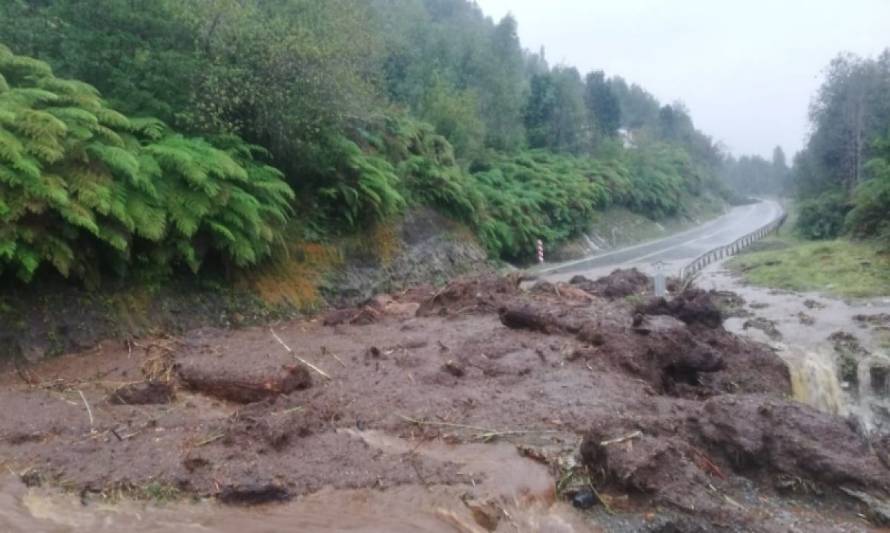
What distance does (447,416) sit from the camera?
8.97 metres

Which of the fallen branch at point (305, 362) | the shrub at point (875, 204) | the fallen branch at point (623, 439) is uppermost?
the shrub at point (875, 204)

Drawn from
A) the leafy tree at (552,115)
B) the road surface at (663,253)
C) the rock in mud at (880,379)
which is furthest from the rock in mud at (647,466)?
the leafy tree at (552,115)

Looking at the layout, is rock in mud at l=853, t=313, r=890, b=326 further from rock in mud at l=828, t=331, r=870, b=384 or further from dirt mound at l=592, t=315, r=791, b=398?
dirt mound at l=592, t=315, r=791, b=398

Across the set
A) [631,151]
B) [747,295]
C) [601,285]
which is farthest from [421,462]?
[631,151]

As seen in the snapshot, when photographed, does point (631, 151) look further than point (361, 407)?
Yes

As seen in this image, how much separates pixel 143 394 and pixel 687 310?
9889 mm

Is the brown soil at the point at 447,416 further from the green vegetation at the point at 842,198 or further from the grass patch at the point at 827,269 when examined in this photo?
the green vegetation at the point at 842,198

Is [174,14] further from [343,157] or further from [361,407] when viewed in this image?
[361,407]

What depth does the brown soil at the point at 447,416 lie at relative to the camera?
723 centimetres

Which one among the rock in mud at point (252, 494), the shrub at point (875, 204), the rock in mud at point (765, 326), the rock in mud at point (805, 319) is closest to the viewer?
the rock in mud at point (252, 494)

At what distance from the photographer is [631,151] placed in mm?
60781

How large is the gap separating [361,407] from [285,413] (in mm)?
1010

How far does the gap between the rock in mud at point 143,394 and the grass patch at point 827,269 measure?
57.4 feet

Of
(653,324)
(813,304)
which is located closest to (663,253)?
(813,304)
